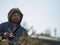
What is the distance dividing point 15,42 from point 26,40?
7.9 inches

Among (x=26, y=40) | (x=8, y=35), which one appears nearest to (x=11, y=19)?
(x=8, y=35)

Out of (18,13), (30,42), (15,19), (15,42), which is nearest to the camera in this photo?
(30,42)

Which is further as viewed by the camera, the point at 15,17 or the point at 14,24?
the point at 14,24

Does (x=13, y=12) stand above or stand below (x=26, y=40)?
above

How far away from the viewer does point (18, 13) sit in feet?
14.6

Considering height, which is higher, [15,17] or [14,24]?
[15,17]

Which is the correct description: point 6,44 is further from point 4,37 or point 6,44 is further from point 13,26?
point 13,26

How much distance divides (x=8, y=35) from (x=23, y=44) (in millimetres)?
399

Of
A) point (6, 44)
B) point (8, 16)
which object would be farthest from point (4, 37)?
point (8, 16)

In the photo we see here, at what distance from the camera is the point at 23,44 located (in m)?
3.42

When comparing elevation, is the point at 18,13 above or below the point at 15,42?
above

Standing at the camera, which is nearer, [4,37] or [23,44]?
[23,44]

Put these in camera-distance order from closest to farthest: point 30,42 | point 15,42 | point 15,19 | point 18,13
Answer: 1. point 30,42
2. point 15,42
3. point 15,19
4. point 18,13

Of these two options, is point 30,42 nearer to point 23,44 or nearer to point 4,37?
point 23,44
